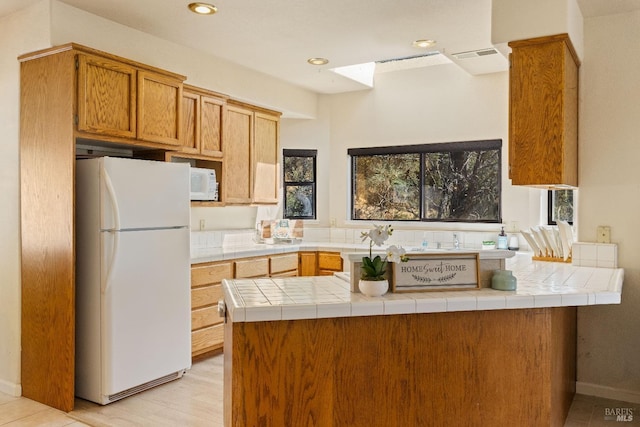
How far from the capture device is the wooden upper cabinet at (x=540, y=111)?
302 centimetres

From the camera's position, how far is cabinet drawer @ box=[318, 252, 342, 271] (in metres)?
5.27

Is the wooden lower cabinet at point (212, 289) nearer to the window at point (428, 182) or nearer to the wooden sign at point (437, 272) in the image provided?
the window at point (428, 182)

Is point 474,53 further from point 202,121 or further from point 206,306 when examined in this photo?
point 206,306

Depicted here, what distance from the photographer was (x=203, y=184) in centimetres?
452

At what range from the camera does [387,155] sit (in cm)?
579

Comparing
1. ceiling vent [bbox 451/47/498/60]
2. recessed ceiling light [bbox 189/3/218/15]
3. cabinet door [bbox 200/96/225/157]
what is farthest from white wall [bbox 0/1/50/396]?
ceiling vent [bbox 451/47/498/60]

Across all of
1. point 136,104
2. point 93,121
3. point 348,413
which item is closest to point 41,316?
point 93,121

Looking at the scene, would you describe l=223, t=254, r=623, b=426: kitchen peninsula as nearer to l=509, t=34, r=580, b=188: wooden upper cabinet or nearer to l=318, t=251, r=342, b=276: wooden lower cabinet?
l=509, t=34, r=580, b=188: wooden upper cabinet

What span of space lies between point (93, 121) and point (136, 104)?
0.36 metres

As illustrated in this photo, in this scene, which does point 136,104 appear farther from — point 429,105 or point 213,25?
point 429,105

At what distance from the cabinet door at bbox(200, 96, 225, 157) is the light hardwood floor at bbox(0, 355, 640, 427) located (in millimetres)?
2110

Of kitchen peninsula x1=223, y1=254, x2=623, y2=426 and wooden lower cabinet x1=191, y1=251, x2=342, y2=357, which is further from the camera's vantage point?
wooden lower cabinet x1=191, y1=251, x2=342, y2=357

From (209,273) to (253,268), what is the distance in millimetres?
576

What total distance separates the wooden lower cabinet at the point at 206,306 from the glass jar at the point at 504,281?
2501mm
